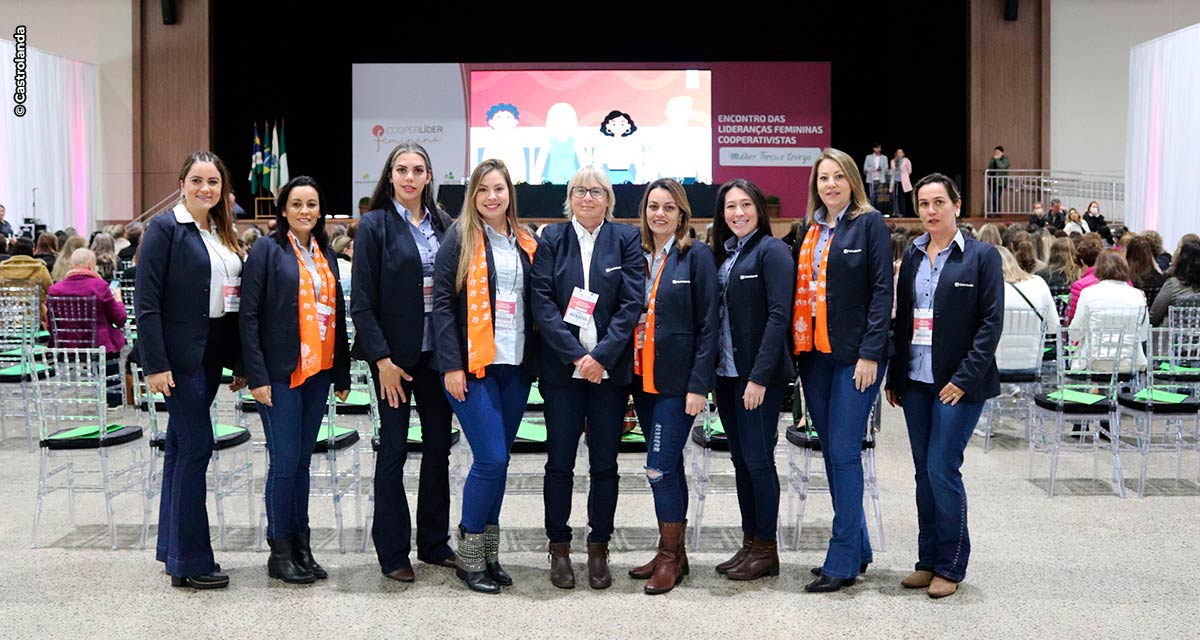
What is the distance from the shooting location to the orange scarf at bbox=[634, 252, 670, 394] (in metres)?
3.75

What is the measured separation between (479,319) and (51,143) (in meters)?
14.3

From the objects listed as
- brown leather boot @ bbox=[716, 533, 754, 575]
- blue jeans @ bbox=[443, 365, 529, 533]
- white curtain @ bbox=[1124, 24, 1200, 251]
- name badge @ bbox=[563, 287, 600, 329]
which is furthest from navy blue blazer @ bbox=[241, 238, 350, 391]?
white curtain @ bbox=[1124, 24, 1200, 251]

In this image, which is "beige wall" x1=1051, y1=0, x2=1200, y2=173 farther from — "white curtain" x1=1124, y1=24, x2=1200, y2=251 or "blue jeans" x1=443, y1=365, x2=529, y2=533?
"blue jeans" x1=443, y1=365, x2=529, y2=533

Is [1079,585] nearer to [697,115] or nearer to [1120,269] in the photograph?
[1120,269]

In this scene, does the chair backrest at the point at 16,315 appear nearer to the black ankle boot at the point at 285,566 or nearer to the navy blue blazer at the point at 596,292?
the black ankle boot at the point at 285,566

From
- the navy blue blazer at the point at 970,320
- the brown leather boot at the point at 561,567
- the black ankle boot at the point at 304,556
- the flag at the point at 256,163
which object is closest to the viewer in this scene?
the navy blue blazer at the point at 970,320

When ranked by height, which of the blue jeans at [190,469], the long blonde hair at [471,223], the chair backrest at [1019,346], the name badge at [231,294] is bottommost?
the blue jeans at [190,469]

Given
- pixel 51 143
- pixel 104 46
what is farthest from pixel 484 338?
pixel 104 46

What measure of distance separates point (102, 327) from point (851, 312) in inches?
197

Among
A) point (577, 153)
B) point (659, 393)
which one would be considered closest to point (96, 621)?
point (659, 393)

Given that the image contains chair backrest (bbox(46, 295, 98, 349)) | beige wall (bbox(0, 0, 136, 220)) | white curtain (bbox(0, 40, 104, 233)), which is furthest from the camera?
beige wall (bbox(0, 0, 136, 220))

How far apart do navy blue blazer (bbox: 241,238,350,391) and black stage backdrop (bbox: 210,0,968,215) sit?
14.8 m

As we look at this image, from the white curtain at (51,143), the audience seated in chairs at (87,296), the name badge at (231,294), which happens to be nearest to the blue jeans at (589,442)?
the name badge at (231,294)

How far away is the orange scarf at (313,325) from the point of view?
382cm
